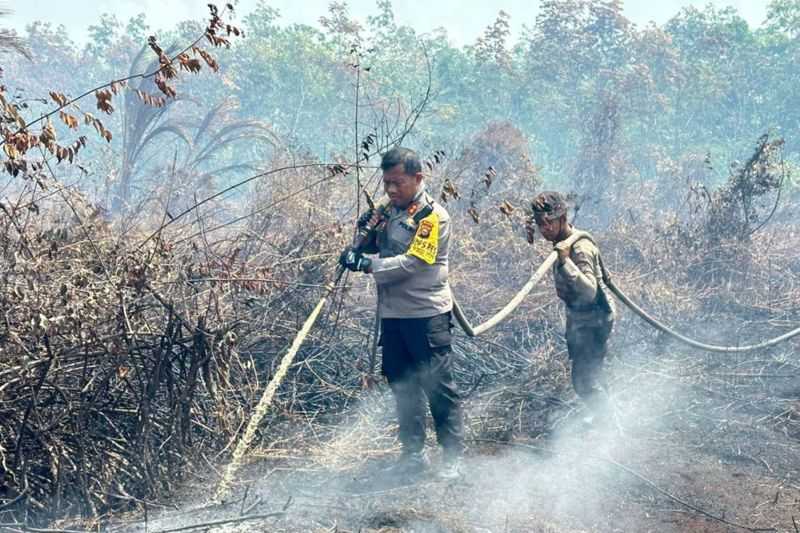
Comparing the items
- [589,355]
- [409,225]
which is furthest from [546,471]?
[409,225]

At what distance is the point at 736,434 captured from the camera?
5113 mm

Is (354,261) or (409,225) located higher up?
(409,225)

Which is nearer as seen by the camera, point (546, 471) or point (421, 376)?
point (421, 376)

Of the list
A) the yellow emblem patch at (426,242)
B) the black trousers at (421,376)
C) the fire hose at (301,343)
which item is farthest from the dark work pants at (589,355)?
the yellow emblem patch at (426,242)

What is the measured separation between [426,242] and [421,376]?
0.84 metres

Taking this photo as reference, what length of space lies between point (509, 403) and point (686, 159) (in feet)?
64.4

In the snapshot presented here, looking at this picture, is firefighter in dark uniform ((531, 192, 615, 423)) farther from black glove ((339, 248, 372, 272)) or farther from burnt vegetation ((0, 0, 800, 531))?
black glove ((339, 248, 372, 272))

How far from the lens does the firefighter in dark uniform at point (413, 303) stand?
4062mm

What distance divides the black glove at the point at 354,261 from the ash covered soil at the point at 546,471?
1.27m

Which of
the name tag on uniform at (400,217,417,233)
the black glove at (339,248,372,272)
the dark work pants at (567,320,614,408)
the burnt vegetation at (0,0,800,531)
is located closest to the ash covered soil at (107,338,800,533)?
the burnt vegetation at (0,0,800,531)

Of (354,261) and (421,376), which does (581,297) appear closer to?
(421,376)

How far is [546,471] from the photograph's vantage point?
14.5 feet

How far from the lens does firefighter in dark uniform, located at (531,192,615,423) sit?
180 inches

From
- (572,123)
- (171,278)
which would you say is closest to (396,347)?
(171,278)
